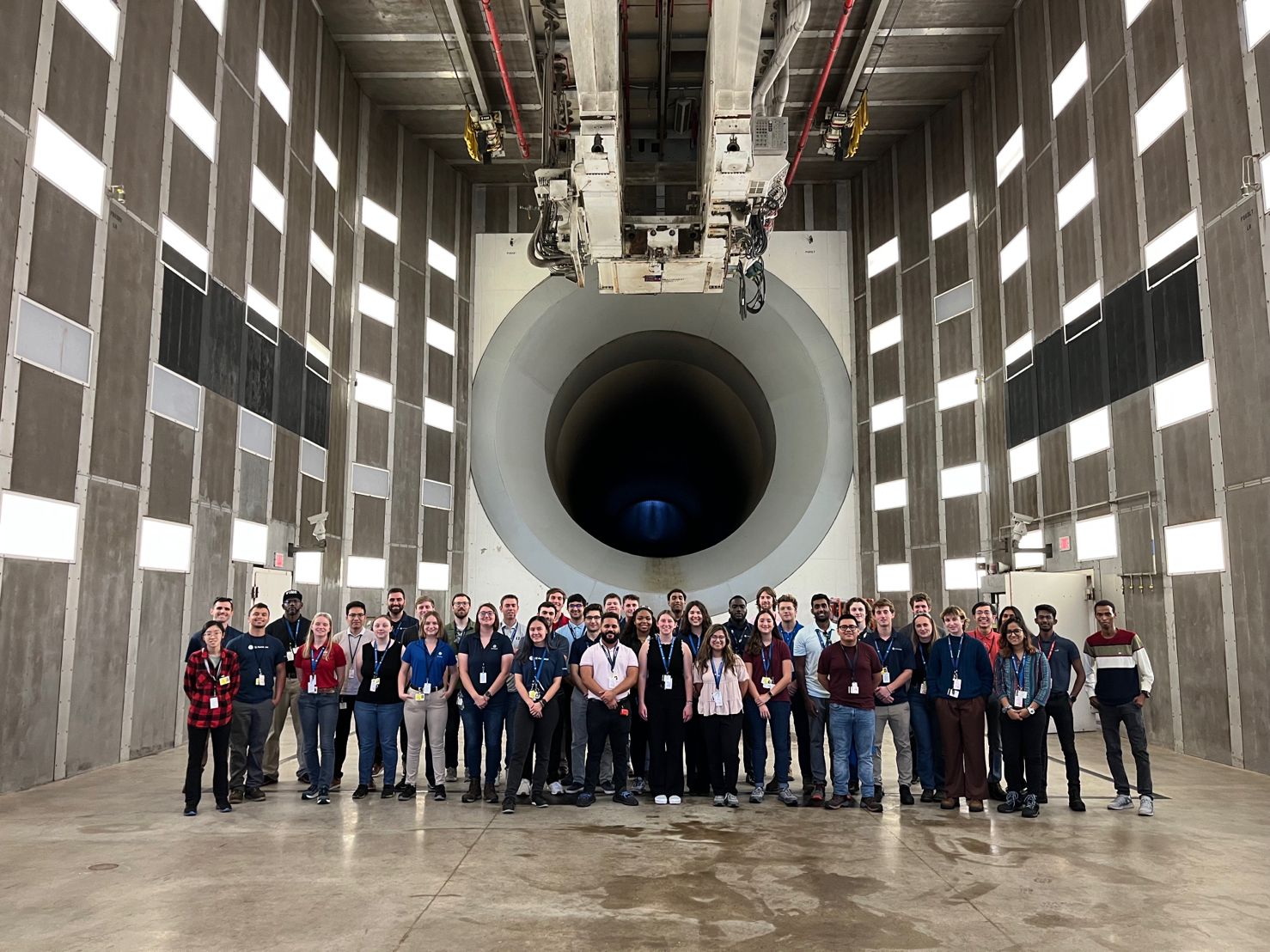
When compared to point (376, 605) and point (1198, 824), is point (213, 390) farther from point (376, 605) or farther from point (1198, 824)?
point (1198, 824)

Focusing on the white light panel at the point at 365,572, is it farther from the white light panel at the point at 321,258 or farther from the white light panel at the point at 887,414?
the white light panel at the point at 887,414

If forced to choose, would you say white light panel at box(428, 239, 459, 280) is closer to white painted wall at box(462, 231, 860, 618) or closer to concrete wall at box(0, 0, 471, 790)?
white painted wall at box(462, 231, 860, 618)

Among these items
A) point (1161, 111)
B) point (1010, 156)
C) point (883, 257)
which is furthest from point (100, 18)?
point (883, 257)

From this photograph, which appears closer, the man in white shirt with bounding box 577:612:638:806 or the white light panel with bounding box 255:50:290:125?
the man in white shirt with bounding box 577:612:638:806

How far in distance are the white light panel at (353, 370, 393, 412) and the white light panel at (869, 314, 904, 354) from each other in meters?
7.90

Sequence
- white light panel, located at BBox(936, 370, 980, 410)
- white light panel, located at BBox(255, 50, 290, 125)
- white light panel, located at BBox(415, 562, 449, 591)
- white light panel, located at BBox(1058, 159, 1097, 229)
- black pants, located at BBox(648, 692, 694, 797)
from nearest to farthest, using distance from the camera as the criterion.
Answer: black pants, located at BBox(648, 692, 694, 797) < white light panel, located at BBox(1058, 159, 1097, 229) < white light panel, located at BBox(255, 50, 290, 125) < white light panel, located at BBox(936, 370, 980, 410) < white light panel, located at BBox(415, 562, 449, 591)

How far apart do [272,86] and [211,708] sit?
834 centimetres

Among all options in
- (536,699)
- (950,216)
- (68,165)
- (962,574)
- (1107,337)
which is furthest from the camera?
(950,216)

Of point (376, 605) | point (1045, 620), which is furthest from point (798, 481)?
point (1045, 620)

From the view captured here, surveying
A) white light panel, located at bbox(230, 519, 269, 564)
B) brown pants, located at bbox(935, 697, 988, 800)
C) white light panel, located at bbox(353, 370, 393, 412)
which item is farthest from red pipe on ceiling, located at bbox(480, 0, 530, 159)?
brown pants, located at bbox(935, 697, 988, 800)

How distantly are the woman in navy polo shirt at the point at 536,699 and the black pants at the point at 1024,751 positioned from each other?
310 centimetres

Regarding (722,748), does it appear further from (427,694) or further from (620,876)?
(427,694)

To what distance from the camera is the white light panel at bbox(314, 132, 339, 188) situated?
12.9 metres

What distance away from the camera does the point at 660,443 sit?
20297 mm
